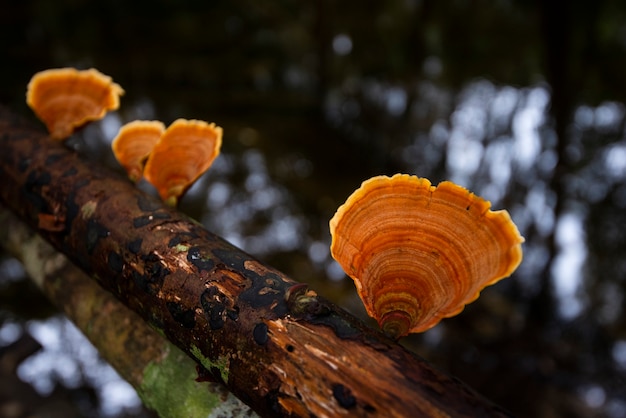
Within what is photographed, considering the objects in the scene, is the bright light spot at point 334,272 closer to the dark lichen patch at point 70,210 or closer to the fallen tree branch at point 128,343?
the fallen tree branch at point 128,343

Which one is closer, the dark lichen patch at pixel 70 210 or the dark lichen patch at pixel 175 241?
the dark lichen patch at pixel 175 241

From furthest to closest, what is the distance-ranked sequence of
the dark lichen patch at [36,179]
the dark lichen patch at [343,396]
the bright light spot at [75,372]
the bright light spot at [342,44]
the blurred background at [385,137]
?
the bright light spot at [342,44] < the blurred background at [385,137] < the bright light spot at [75,372] < the dark lichen patch at [36,179] < the dark lichen patch at [343,396]

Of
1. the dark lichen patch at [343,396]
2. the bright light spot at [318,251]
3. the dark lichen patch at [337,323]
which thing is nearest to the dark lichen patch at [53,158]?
the dark lichen patch at [337,323]

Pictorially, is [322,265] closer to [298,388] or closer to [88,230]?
[88,230]

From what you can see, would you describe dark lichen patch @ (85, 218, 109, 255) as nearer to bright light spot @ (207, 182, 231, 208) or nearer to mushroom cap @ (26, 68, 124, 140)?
mushroom cap @ (26, 68, 124, 140)

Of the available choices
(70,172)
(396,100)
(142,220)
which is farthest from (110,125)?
(142,220)

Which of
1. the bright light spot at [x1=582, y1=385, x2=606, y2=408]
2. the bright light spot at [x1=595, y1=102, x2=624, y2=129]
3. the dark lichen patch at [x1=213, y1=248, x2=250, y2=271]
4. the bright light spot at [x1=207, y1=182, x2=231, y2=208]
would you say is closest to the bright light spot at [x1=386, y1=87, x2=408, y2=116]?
the bright light spot at [x1=595, y1=102, x2=624, y2=129]

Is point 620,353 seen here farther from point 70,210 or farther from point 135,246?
point 70,210
